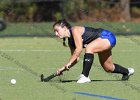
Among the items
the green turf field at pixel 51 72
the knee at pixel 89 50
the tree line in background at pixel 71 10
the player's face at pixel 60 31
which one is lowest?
the green turf field at pixel 51 72

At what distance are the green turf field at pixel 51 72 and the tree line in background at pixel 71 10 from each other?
8.13 m

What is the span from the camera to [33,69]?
53.5ft

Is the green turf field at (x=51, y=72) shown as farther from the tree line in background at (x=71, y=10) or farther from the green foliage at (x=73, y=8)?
the tree line in background at (x=71, y=10)

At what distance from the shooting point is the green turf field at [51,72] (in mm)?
11594

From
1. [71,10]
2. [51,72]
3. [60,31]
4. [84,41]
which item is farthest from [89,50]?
[71,10]

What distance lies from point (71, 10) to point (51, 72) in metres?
19.2

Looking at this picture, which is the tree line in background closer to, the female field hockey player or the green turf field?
the green turf field

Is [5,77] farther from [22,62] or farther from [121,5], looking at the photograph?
[121,5]

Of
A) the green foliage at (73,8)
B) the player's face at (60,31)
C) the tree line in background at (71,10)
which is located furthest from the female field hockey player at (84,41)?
the green foliage at (73,8)

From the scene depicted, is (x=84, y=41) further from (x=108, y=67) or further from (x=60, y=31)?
(x=108, y=67)

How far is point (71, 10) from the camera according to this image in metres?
34.7

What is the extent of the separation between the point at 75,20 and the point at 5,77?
2054cm

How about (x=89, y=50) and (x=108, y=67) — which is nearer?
(x=89, y=50)

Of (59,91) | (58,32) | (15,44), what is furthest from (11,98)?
(15,44)
